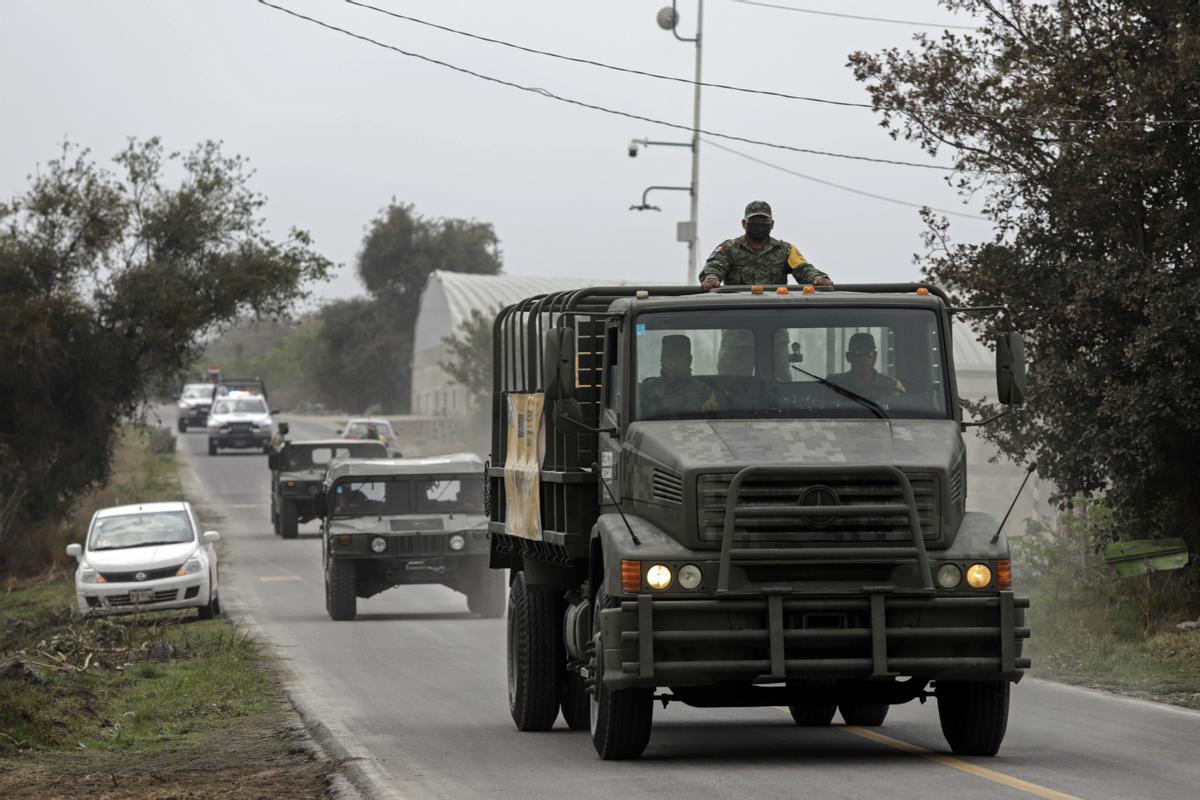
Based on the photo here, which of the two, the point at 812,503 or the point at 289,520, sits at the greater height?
the point at 812,503

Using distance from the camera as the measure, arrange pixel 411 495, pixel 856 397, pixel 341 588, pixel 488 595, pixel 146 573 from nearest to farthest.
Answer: pixel 856 397 < pixel 341 588 < pixel 146 573 < pixel 488 595 < pixel 411 495

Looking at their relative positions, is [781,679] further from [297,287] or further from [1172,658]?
[297,287]

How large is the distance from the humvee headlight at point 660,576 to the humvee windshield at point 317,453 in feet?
101

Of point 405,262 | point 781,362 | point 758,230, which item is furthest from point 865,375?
point 405,262

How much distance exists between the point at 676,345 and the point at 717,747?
8.98ft

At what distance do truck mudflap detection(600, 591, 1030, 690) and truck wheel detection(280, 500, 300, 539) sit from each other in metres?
32.1

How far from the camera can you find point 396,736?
1357 centimetres

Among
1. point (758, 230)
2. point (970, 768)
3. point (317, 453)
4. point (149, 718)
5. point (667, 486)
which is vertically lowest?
point (149, 718)

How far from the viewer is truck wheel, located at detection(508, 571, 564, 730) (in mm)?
13586

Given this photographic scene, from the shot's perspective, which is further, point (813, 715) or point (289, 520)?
point (289, 520)

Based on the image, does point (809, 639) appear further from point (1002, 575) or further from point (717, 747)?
point (717, 747)

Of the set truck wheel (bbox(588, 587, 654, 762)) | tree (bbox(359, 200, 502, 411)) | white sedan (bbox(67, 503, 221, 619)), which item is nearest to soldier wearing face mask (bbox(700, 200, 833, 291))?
truck wheel (bbox(588, 587, 654, 762))

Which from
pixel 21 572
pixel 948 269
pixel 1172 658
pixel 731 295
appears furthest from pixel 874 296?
pixel 21 572

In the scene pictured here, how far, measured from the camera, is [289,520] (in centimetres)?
4241
